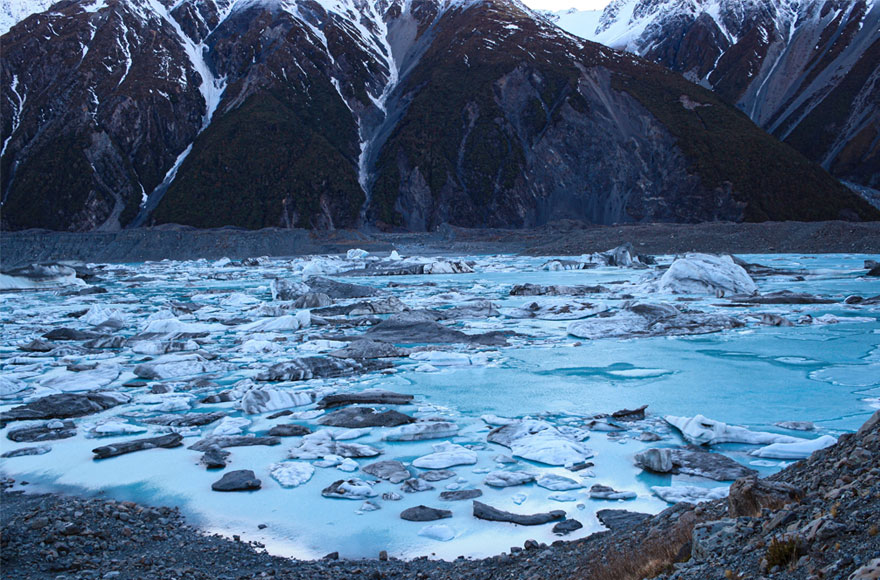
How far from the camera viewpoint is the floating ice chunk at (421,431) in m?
7.26

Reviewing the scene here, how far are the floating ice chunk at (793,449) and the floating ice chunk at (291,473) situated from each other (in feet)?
13.6

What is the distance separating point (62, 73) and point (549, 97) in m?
60.2

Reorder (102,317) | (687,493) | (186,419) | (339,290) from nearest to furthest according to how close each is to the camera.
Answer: (687,493)
(186,419)
(102,317)
(339,290)

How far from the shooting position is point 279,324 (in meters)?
15.5

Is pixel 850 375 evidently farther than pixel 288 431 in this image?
Yes

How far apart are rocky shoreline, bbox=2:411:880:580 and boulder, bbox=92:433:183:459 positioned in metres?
1.18

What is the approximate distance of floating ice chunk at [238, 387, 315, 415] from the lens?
27.8ft

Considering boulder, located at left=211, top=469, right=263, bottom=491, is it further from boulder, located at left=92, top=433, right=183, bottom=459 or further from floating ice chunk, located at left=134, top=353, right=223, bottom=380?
floating ice chunk, located at left=134, top=353, right=223, bottom=380

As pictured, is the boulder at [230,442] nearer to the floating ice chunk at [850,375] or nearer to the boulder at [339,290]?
the floating ice chunk at [850,375]

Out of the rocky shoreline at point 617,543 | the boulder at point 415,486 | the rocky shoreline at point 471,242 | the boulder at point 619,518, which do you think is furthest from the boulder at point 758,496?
the rocky shoreline at point 471,242

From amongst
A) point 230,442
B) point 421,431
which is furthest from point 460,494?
point 230,442

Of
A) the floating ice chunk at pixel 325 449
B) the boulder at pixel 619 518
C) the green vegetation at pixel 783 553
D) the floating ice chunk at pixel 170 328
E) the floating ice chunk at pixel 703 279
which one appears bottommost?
the floating ice chunk at pixel 170 328

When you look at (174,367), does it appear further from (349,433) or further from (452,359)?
(349,433)

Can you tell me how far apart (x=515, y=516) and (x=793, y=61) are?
114772 millimetres
